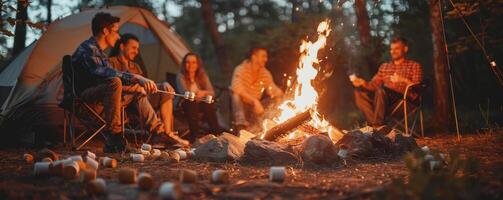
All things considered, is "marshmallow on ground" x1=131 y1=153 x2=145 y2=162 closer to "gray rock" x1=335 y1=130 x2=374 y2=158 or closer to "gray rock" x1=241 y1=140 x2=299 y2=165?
"gray rock" x1=241 y1=140 x2=299 y2=165

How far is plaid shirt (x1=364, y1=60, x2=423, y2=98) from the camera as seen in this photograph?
5.75 meters

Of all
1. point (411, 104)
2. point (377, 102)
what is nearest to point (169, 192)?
point (377, 102)

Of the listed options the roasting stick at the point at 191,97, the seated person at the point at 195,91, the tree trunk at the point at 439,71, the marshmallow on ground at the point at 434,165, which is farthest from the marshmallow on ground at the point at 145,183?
the tree trunk at the point at 439,71

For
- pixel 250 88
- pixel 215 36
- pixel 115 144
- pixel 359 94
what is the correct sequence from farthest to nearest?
pixel 215 36, pixel 250 88, pixel 359 94, pixel 115 144

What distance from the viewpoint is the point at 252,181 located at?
293 centimetres

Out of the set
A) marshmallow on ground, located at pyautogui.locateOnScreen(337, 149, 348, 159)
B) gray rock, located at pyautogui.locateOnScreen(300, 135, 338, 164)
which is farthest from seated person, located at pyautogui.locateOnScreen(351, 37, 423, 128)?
gray rock, located at pyautogui.locateOnScreen(300, 135, 338, 164)

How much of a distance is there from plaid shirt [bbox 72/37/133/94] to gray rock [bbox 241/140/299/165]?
1534 mm

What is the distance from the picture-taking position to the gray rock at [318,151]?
368 centimetres

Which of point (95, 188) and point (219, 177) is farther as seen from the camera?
point (219, 177)

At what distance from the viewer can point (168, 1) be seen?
1767 cm

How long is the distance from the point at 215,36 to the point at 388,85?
516 centimetres

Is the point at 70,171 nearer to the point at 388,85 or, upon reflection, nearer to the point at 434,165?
the point at 434,165

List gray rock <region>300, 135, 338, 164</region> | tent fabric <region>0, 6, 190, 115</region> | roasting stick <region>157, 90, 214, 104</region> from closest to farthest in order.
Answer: gray rock <region>300, 135, 338, 164</region>
roasting stick <region>157, 90, 214, 104</region>
tent fabric <region>0, 6, 190, 115</region>

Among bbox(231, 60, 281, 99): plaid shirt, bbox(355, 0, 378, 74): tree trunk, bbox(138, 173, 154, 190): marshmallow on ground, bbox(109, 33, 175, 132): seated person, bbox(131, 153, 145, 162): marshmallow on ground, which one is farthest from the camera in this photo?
bbox(355, 0, 378, 74): tree trunk
